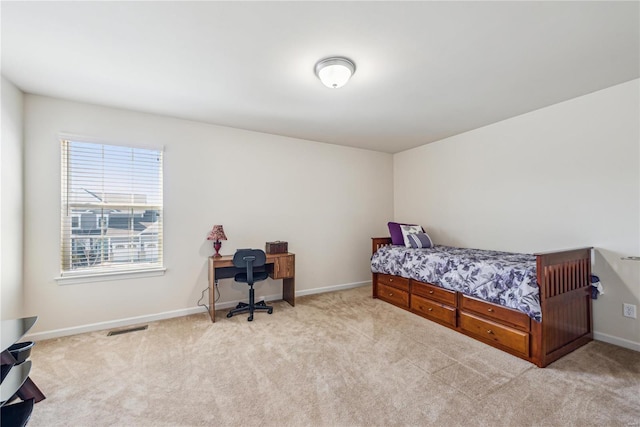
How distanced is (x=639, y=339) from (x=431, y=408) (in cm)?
224

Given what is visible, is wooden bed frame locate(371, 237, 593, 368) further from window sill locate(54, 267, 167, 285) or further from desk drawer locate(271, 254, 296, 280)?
window sill locate(54, 267, 167, 285)

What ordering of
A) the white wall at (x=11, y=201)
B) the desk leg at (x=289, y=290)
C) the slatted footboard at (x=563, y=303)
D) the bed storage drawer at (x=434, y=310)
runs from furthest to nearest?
the desk leg at (x=289, y=290) → the bed storage drawer at (x=434, y=310) → the white wall at (x=11, y=201) → the slatted footboard at (x=563, y=303)

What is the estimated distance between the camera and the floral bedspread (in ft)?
7.47

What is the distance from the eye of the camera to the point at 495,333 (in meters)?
2.54

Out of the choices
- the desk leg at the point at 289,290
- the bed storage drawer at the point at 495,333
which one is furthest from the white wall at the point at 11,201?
the bed storage drawer at the point at 495,333

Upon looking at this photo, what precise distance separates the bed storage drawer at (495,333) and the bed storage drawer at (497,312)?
0.05 m

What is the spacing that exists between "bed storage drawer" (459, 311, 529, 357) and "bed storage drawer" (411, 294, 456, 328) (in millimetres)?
110

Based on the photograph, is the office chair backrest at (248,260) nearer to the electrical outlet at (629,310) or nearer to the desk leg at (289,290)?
the desk leg at (289,290)

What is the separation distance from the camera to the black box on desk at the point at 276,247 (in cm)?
369

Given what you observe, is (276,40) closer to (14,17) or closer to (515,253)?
(14,17)

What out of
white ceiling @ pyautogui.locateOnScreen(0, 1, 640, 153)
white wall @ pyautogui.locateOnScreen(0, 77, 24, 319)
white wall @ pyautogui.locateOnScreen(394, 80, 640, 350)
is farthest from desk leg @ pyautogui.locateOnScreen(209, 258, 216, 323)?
white wall @ pyautogui.locateOnScreen(394, 80, 640, 350)

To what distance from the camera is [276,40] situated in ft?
6.11

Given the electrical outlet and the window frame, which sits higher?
the window frame

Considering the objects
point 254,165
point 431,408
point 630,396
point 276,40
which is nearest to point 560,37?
point 276,40
